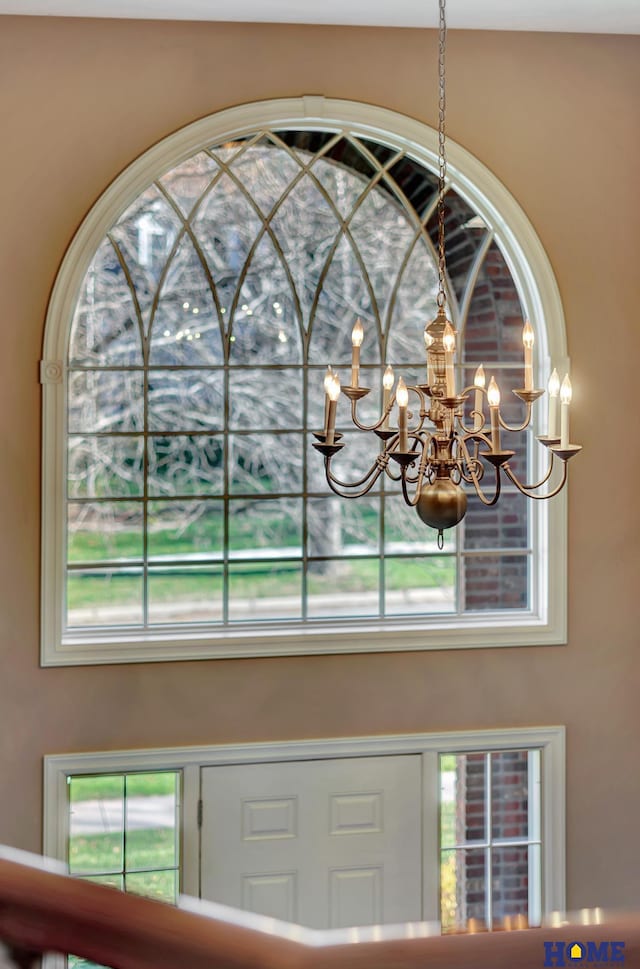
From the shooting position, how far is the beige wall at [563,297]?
3131 millimetres

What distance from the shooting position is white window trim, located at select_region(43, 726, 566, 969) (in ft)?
10.4

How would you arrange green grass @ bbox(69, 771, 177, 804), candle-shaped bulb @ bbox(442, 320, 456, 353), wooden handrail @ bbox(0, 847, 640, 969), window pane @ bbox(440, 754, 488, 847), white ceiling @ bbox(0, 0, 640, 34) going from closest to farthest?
wooden handrail @ bbox(0, 847, 640, 969) < candle-shaped bulb @ bbox(442, 320, 456, 353) < white ceiling @ bbox(0, 0, 640, 34) < green grass @ bbox(69, 771, 177, 804) < window pane @ bbox(440, 754, 488, 847)

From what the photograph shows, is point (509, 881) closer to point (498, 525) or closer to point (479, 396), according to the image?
point (498, 525)

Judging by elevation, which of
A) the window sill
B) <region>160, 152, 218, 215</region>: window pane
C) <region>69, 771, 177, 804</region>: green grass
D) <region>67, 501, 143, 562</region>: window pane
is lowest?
<region>69, 771, 177, 804</region>: green grass

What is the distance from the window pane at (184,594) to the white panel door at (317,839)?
0.57 metres

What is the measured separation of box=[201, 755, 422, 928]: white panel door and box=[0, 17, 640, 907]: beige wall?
17 cm

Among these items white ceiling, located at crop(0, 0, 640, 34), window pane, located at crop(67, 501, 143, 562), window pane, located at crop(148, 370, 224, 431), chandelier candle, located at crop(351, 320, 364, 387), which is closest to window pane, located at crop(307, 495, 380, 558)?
window pane, located at crop(148, 370, 224, 431)

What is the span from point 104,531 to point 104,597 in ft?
0.80

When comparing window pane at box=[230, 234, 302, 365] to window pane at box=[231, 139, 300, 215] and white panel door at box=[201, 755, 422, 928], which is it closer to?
window pane at box=[231, 139, 300, 215]

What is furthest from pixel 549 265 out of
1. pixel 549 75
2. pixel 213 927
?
pixel 213 927

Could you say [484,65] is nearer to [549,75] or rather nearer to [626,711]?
[549,75]

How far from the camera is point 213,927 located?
21.3 inches

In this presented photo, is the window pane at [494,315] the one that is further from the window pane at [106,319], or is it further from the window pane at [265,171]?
the window pane at [106,319]

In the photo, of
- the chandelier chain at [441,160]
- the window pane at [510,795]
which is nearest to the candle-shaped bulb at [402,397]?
the chandelier chain at [441,160]
